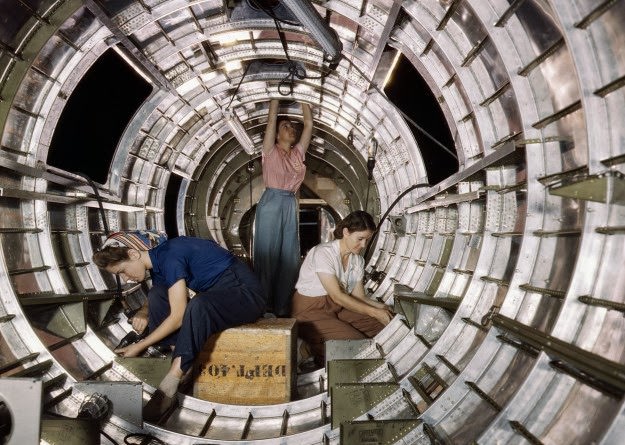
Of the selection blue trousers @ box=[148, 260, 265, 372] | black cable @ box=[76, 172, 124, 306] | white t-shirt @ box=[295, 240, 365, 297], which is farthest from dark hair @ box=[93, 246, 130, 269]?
white t-shirt @ box=[295, 240, 365, 297]

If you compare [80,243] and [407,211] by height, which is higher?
[407,211]

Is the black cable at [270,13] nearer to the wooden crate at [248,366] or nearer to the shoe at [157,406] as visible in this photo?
the wooden crate at [248,366]

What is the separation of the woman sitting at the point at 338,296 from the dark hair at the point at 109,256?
2086 mm

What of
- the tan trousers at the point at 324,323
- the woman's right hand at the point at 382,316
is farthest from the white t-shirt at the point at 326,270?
the woman's right hand at the point at 382,316

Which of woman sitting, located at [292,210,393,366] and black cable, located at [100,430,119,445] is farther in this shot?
woman sitting, located at [292,210,393,366]

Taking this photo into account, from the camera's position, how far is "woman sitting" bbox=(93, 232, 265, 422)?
12.9ft

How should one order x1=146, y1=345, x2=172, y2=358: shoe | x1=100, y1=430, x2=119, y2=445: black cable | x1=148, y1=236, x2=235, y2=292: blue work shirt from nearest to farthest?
x1=100, y1=430, x2=119, y2=445: black cable, x1=148, y1=236, x2=235, y2=292: blue work shirt, x1=146, y1=345, x2=172, y2=358: shoe

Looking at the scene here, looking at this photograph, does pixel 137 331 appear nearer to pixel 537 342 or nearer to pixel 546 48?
pixel 537 342

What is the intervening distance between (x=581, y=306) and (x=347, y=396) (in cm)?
187

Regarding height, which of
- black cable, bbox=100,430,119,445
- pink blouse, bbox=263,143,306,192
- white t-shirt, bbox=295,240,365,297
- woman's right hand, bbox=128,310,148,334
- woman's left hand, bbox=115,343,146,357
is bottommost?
black cable, bbox=100,430,119,445

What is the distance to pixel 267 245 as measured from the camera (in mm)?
6832

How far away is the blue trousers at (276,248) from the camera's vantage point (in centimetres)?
676

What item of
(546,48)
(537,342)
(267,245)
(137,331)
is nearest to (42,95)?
(137,331)

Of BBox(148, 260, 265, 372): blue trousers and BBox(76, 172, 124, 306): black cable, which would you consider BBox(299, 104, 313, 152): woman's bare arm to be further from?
BBox(76, 172, 124, 306): black cable
